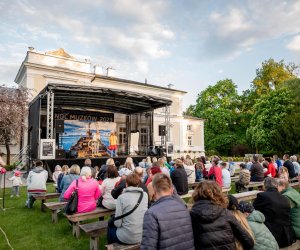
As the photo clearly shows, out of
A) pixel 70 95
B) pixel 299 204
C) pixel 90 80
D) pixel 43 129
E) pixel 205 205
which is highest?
pixel 90 80

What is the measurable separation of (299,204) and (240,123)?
3297 cm

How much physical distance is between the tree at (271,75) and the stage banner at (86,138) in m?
23.5

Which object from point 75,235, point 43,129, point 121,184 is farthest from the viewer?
point 43,129

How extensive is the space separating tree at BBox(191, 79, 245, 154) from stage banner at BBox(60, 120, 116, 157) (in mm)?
18333

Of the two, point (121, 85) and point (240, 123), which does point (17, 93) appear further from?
point (240, 123)

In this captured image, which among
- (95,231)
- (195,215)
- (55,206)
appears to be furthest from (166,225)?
(55,206)

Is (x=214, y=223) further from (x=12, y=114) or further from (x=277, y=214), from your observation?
(x=12, y=114)

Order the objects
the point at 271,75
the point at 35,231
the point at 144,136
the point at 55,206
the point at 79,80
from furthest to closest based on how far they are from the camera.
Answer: the point at 271,75 → the point at 144,136 → the point at 79,80 → the point at 55,206 → the point at 35,231

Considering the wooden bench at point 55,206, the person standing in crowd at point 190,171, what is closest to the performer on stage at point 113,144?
the person standing in crowd at point 190,171

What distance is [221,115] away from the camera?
33.9m

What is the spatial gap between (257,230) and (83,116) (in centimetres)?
1826

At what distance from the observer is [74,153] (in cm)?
1388

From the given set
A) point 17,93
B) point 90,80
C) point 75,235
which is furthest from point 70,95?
point 75,235

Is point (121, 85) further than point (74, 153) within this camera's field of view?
Yes
